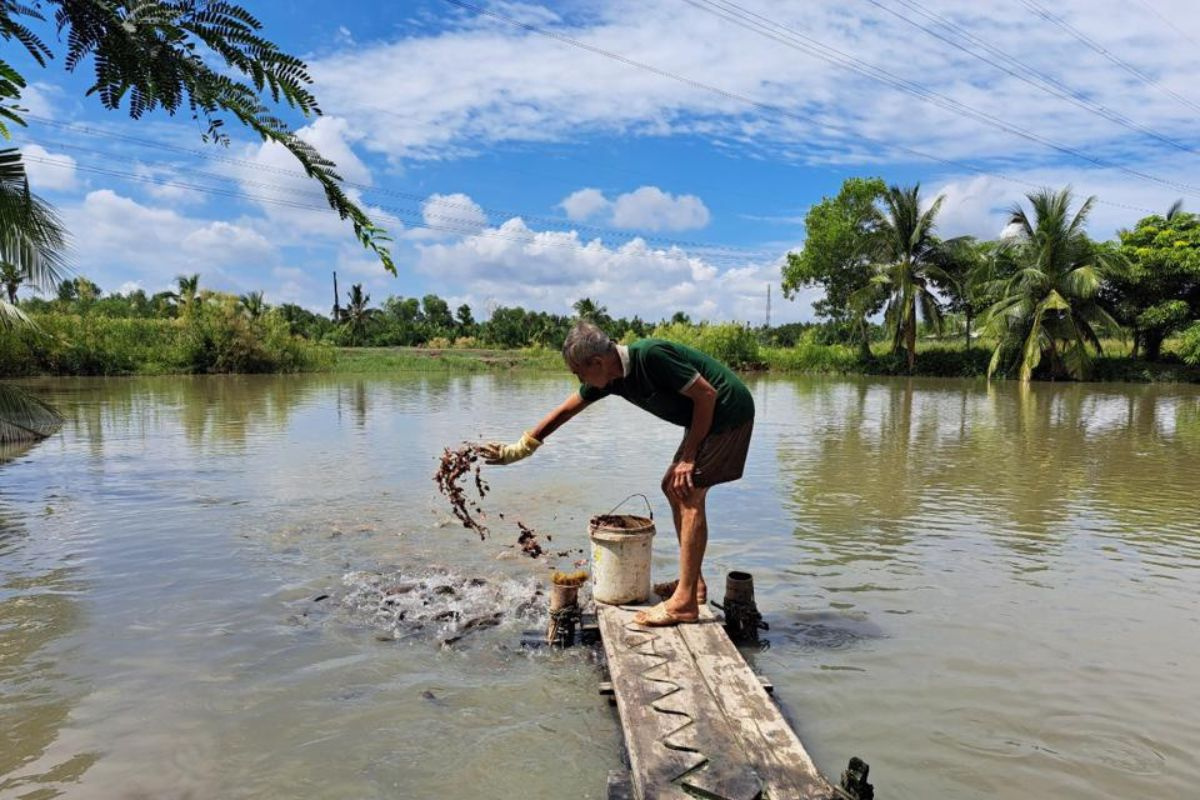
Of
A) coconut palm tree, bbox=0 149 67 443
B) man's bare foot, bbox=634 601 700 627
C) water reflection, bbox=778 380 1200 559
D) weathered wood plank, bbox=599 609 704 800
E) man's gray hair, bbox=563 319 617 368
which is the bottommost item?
water reflection, bbox=778 380 1200 559

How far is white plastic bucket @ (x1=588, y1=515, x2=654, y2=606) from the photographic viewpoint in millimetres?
4312

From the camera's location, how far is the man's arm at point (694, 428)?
391cm

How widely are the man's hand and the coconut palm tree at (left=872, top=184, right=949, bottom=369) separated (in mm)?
33490

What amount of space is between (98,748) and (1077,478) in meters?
10.2

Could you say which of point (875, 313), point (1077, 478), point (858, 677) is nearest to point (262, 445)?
point (858, 677)

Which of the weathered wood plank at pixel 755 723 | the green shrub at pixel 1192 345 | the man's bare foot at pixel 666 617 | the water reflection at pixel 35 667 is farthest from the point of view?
the green shrub at pixel 1192 345

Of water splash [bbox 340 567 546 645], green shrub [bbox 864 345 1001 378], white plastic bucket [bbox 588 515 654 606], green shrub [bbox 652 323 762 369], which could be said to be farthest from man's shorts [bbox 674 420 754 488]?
green shrub [bbox 652 323 762 369]

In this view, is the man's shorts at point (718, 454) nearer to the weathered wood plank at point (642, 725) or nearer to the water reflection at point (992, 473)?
the weathered wood plank at point (642, 725)

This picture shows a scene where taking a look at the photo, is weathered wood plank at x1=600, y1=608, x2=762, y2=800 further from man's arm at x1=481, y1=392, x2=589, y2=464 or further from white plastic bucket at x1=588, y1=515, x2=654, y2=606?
man's arm at x1=481, y1=392, x2=589, y2=464

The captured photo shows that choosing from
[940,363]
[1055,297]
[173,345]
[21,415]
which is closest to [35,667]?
[21,415]

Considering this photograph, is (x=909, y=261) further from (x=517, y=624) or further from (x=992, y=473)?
(x=517, y=624)

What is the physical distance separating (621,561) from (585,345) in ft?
4.19

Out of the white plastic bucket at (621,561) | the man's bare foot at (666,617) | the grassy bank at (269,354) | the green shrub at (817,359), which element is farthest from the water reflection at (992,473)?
the green shrub at (817,359)

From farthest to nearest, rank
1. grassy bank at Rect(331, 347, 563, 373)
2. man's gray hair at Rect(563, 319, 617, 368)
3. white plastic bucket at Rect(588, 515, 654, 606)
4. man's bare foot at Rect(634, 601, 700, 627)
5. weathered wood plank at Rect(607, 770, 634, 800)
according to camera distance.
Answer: grassy bank at Rect(331, 347, 563, 373), white plastic bucket at Rect(588, 515, 654, 606), man's bare foot at Rect(634, 601, 700, 627), man's gray hair at Rect(563, 319, 617, 368), weathered wood plank at Rect(607, 770, 634, 800)
